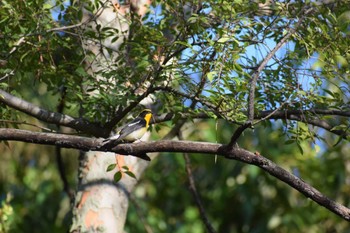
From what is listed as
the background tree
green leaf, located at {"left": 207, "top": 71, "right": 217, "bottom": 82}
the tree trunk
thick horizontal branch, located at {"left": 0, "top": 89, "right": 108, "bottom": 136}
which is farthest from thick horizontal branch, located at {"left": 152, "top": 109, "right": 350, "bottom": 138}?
the tree trunk

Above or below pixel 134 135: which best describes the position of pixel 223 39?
above

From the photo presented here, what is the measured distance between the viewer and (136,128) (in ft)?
16.2

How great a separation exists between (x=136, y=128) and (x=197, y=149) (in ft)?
3.48

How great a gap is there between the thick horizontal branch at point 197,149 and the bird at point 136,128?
16.3 inches

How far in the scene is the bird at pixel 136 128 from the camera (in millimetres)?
4770

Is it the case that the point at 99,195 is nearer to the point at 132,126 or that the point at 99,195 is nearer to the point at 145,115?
the point at 145,115

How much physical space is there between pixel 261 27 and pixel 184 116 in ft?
2.74

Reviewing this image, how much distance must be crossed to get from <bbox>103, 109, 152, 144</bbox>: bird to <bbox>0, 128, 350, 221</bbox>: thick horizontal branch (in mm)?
414

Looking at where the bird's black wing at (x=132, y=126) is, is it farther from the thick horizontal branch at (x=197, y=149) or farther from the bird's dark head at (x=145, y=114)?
the thick horizontal branch at (x=197, y=149)

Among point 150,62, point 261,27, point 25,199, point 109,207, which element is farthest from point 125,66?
point 25,199

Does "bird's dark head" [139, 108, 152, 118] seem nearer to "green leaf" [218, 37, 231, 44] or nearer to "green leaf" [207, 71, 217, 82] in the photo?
"green leaf" [207, 71, 217, 82]

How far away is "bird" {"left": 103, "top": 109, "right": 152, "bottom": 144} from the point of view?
15.6ft

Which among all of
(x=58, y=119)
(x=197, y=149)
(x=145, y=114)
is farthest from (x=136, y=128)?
(x=197, y=149)

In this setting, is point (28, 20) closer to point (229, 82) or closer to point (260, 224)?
point (229, 82)
